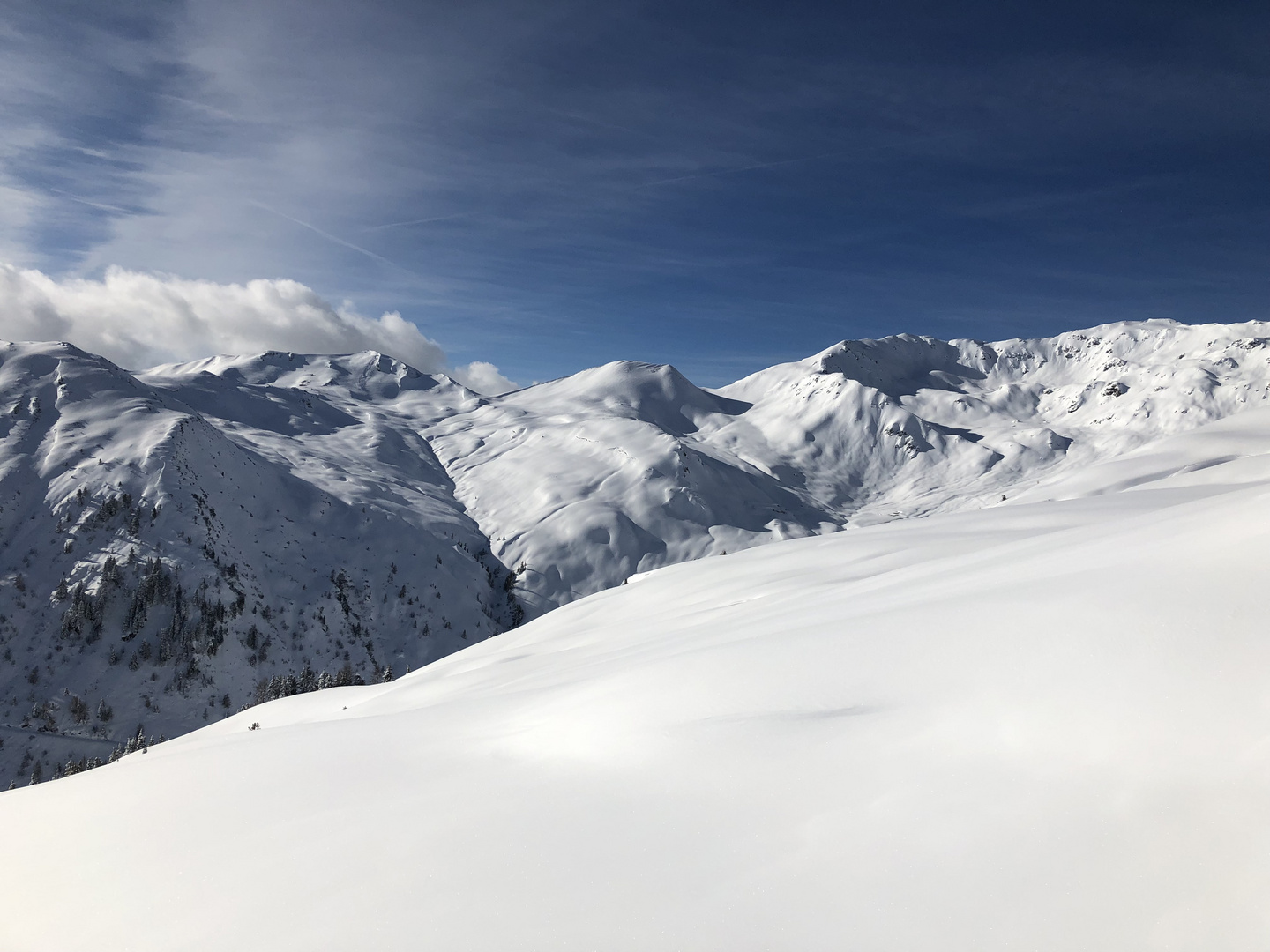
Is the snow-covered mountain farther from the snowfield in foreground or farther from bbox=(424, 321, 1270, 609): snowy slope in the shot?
the snowfield in foreground

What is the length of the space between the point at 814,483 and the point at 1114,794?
154233 millimetres

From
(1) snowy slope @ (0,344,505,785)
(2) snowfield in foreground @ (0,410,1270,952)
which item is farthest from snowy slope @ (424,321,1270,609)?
(2) snowfield in foreground @ (0,410,1270,952)

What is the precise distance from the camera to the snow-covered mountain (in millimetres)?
55188

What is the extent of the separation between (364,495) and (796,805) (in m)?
103

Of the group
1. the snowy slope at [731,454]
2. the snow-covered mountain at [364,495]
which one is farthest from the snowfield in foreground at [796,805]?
the snowy slope at [731,454]

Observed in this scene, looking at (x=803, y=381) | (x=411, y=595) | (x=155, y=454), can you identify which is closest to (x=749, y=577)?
(x=411, y=595)

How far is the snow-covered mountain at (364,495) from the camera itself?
55.2 metres

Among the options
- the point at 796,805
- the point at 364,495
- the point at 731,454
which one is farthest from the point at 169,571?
the point at 731,454

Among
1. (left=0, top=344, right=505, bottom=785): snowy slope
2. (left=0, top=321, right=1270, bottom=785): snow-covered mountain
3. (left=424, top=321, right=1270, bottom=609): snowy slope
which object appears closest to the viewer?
(left=0, top=344, right=505, bottom=785): snowy slope

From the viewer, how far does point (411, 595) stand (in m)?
80.4

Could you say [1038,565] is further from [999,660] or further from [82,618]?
[82,618]

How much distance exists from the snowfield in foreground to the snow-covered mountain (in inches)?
2149

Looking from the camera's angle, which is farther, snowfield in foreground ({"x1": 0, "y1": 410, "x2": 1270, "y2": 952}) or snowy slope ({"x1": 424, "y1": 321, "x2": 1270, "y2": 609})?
snowy slope ({"x1": 424, "y1": 321, "x2": 1270, "y2": 609})

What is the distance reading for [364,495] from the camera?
97.0 metres
